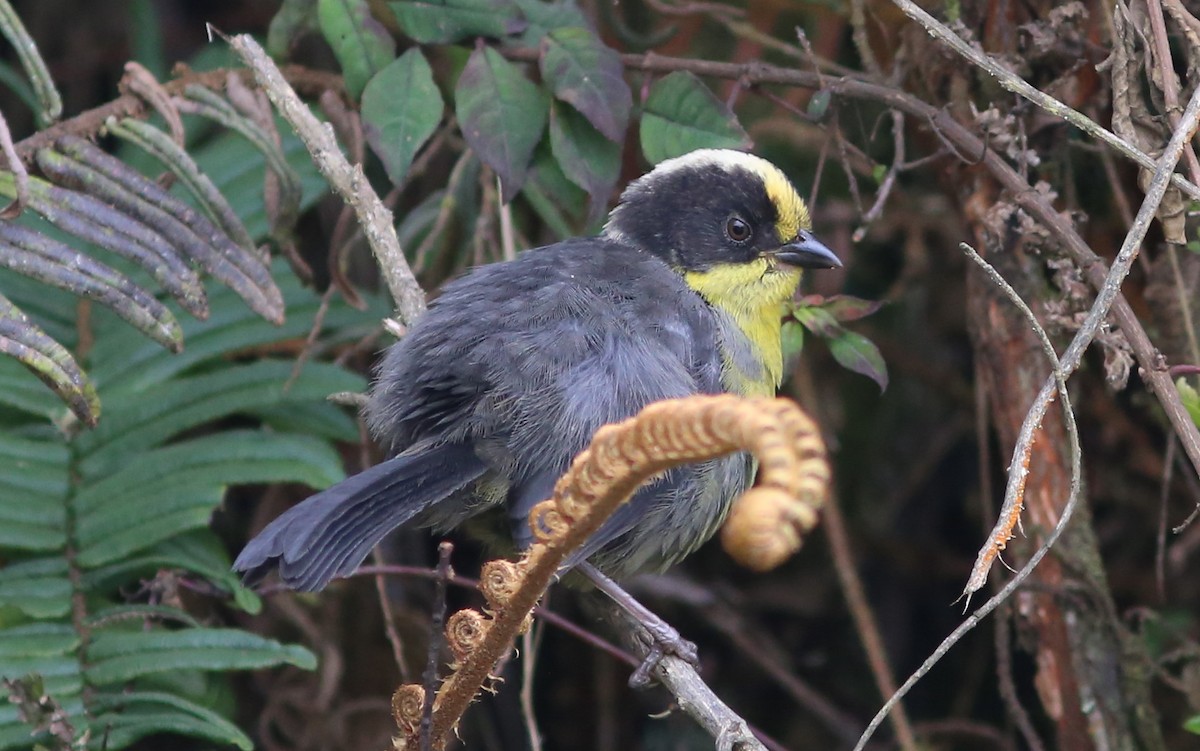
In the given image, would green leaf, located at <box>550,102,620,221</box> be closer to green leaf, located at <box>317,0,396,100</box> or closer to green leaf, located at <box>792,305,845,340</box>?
green leaf, located at <box>317,0,396,100</box>

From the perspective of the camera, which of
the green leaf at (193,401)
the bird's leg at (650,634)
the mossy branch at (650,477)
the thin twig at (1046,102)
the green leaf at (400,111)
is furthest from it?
the green leaf at (193,401)

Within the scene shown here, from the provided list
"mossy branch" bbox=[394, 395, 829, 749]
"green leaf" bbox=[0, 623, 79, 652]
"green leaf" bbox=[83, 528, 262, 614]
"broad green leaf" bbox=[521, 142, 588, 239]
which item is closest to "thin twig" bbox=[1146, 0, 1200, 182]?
"broad green leaf" bbox=[521, 142, 588, 239]

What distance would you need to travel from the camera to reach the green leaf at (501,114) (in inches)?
105

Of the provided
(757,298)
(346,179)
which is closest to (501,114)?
(346,179)

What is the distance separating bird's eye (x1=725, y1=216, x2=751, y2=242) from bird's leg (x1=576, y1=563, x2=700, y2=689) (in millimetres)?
842

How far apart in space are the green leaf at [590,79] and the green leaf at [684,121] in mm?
126

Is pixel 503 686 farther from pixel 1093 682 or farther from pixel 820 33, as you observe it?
pixel 820 33

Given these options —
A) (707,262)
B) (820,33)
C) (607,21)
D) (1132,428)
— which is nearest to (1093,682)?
(1132,428)

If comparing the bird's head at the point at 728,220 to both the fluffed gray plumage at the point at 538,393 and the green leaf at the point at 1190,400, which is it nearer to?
the fluffed gray plumage at the point at 538,393

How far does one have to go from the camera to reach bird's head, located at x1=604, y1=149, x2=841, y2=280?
2928 mm

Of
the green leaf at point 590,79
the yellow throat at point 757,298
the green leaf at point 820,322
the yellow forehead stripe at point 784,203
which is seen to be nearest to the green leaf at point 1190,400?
the green leaf at point 820,322

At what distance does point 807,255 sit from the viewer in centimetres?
292

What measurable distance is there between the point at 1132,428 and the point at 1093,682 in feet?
3.40

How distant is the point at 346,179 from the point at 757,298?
941 mm
